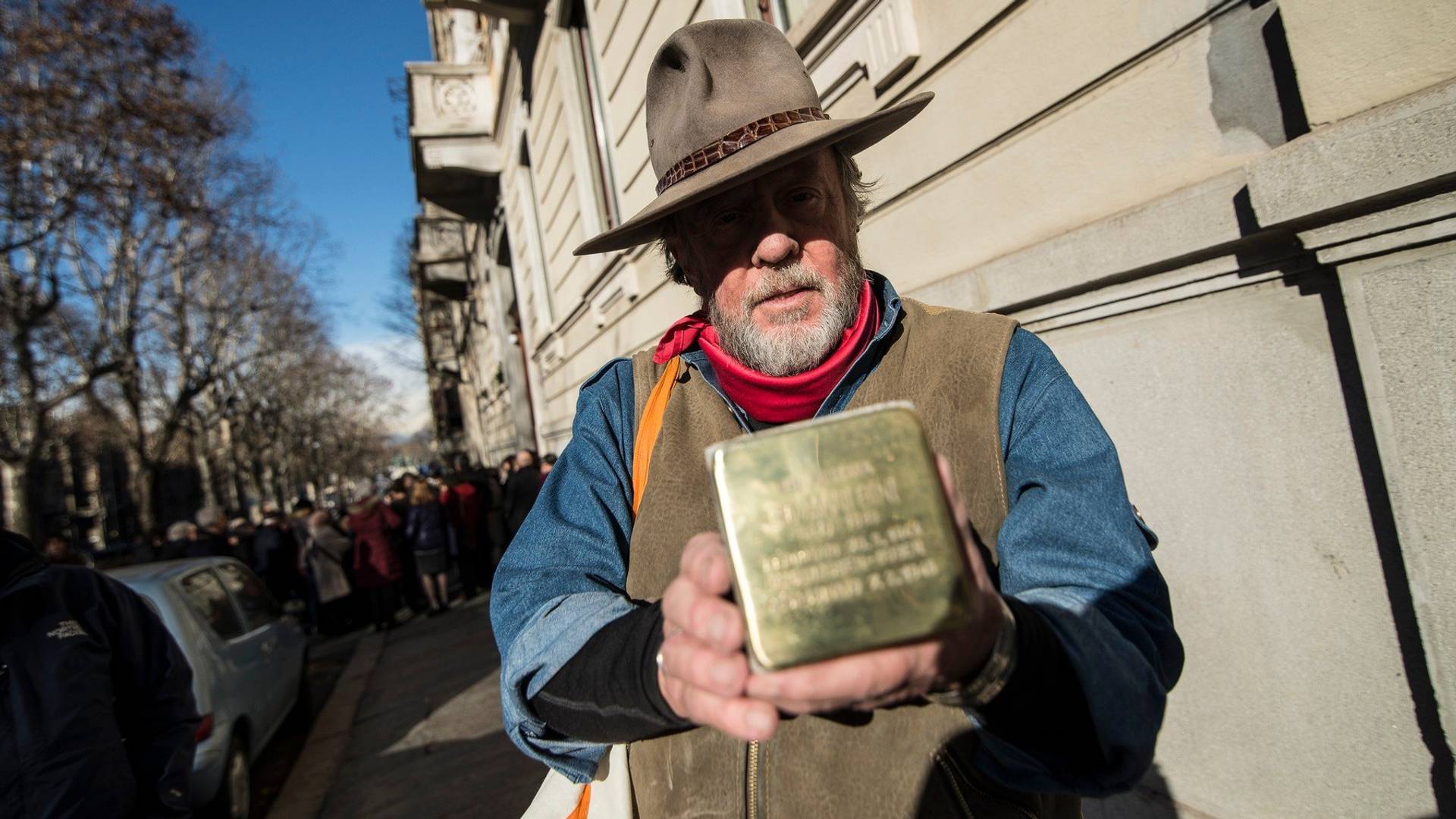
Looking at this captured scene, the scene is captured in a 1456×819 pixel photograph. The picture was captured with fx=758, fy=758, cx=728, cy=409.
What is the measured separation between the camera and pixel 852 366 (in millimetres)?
1430

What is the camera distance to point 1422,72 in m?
1.63

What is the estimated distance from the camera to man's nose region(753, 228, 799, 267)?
1.50 m

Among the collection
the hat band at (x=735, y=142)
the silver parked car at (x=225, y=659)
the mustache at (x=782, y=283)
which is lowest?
the silver parked car at (x=225, y=659)

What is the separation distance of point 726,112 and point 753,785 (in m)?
1.22

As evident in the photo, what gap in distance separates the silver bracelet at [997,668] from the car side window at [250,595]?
5.59m

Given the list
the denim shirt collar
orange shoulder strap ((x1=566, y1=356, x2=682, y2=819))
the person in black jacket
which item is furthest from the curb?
the denim shirt collar

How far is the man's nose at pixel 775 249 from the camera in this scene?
4.91 ft

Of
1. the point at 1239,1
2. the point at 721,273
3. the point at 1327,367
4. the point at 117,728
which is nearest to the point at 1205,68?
the point at 1239,1

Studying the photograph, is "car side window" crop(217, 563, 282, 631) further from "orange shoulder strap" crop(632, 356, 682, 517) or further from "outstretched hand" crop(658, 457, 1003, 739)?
"outstretched hand" crop(658, 457, 1003, 739)

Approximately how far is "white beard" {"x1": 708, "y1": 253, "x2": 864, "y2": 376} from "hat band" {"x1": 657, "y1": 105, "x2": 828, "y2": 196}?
246 millimetres

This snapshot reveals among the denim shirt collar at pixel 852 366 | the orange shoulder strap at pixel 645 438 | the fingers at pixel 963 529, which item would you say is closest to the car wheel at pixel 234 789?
the orange shoulder strap at pixel 645 438

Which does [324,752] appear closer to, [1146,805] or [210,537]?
[210,537]

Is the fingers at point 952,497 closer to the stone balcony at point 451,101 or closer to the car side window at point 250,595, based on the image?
the car side window at point 250,595

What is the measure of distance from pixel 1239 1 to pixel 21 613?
3.70m
